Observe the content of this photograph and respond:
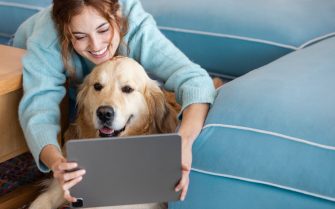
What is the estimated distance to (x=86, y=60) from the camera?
165cm

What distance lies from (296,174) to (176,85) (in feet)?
1.45

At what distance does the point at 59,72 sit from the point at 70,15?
21cm

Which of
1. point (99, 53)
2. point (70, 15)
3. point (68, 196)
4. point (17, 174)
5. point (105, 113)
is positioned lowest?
point (17, 174)

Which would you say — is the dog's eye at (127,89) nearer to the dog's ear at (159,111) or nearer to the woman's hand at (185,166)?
the dog's ear at (159,111)

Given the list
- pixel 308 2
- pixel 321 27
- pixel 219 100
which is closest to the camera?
pixel 219 100

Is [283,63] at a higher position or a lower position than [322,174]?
higher

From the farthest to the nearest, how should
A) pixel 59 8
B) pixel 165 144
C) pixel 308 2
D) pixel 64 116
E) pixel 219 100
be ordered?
pixel 308 2 → pixel 64 116 → pixel 59 8 → pixel 219 100 → pixel 165 144

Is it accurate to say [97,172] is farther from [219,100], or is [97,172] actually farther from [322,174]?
[322,174]

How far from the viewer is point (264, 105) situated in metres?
1.29

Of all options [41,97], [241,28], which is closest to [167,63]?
[41,97]

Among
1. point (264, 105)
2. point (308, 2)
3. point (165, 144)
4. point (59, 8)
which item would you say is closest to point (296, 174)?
point (264, 105)

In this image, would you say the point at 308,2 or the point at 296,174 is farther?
the point at 308,2

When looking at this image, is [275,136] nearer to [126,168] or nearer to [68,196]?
[126,168]

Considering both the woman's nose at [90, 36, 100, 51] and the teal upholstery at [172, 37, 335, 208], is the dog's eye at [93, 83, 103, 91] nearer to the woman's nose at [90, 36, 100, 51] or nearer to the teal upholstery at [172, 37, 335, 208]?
the woman's nose at [90, 36, 100, 51]
